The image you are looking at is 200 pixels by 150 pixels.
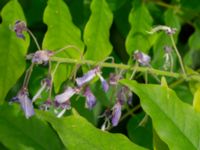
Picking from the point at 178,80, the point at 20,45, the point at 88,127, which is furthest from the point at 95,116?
the point at 88,127

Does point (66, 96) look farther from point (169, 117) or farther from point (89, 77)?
point (169, 117)

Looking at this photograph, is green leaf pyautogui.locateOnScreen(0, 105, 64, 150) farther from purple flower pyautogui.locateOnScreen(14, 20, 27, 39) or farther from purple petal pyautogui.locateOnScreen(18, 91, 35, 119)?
purple flower pyautogui.locateOnScreen(14, 20, 27, 39)

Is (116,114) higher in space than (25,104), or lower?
lower

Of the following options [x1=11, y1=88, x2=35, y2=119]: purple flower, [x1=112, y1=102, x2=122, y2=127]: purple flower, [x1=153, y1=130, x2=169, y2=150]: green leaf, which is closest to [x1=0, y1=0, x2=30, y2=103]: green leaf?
[x1=11, y1=88, x2=35, y2=119]: purple flower

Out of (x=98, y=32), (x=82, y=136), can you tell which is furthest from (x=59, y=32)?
(x=82, y=136)

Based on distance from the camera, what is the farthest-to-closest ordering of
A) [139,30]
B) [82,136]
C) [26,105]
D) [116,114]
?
[139,30], [116,114], [26,105], [82,136]

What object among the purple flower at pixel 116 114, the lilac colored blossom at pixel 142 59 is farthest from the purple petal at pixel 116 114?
the lilac colored blossom at pixel 142 59

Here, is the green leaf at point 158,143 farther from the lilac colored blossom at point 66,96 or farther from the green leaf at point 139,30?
the green leaf at point 139,30
